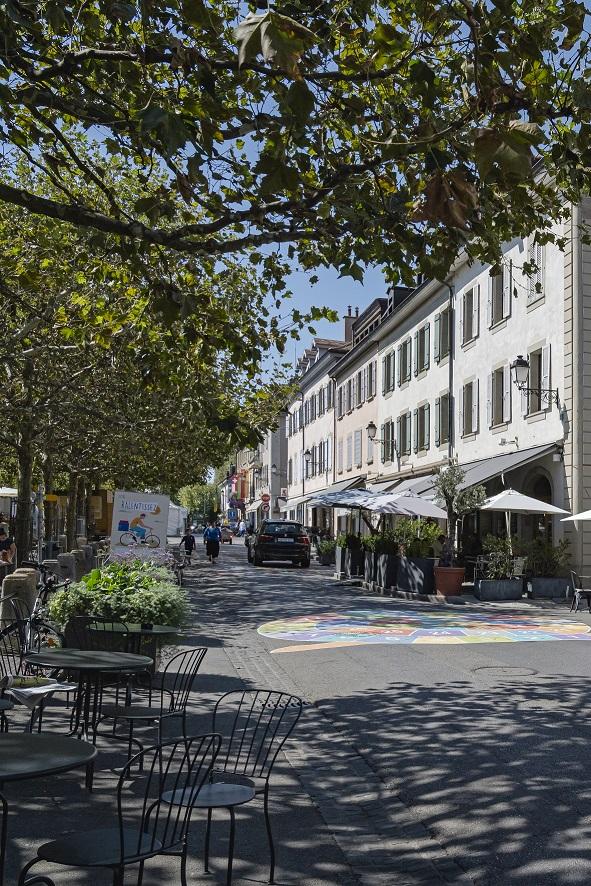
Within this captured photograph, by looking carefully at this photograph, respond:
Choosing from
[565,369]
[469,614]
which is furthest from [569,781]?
[565,369]

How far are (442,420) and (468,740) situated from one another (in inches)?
1038

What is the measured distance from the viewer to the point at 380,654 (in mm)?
12773

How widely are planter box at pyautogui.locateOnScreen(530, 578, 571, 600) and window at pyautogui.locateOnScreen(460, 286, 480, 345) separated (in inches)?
382

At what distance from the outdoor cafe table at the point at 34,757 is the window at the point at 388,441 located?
121ft

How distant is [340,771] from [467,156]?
14.3 ft

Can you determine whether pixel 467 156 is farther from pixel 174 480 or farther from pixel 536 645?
pixel 174 480

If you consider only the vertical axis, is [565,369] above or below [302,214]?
above

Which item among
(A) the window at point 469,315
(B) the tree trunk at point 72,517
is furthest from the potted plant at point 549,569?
(B) the tree trunk at point 72,517

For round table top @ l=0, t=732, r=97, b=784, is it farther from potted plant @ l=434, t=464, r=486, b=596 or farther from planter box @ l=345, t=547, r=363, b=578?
planter box @ l=345, t=547, r=363, b=578

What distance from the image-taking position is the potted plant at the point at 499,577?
2256 cm

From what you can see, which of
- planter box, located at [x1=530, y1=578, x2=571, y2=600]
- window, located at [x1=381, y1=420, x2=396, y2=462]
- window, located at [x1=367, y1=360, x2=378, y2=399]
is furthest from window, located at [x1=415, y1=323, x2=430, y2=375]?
planter box, located at [x1=530, y1=578, x2=571, y2=600]

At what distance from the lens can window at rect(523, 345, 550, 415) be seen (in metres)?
24.5

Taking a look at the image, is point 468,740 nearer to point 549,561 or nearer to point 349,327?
point 549,561

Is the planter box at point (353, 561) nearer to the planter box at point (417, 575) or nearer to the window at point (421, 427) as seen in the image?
the planter box at point (417, 575)
